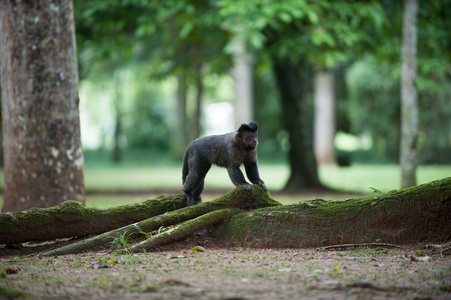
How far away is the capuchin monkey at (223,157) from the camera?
7.38 m

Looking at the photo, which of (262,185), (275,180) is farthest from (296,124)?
(262,185)

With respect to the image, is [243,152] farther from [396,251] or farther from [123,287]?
[123,287]

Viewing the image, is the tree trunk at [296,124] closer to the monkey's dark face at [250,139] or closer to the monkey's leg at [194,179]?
the monkey's leg at [194,179]

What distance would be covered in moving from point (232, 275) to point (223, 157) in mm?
2668

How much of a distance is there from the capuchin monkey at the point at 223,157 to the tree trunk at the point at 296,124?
32.3 ft

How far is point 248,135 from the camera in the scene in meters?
7.26

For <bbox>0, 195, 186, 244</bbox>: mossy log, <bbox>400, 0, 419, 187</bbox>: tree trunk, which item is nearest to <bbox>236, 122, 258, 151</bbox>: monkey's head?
<bbox>0, 195, 186, 244</bbox>: mossy log

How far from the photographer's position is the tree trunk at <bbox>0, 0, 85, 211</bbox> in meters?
8.89

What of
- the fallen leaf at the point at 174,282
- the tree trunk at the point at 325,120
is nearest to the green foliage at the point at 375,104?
the tree trunk at the point at 325,120

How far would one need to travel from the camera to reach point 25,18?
9.02m

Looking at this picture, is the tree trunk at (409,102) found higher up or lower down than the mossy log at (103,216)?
higher up

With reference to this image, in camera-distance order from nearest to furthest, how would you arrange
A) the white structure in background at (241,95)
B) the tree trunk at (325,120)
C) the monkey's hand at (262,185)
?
the monkey's hand at (262,185) < the white structure in background at (241,95) < the tree trunk at (325,120)

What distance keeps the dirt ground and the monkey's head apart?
151 cm

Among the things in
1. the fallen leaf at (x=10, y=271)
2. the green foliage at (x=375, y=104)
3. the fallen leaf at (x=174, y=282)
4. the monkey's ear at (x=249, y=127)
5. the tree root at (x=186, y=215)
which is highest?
the green foliage at (x=375, y=104)
